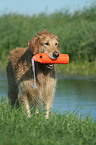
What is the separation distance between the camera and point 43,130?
17.5 feet

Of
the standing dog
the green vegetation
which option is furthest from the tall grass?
the standing dog

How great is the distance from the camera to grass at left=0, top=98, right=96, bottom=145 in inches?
187

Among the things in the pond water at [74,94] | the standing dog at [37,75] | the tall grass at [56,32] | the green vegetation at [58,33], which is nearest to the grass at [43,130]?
the standing dog at [37,75]

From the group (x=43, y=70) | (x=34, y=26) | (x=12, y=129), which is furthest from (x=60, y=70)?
(x=12, y=129)

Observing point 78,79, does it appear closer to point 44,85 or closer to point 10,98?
point 10,98

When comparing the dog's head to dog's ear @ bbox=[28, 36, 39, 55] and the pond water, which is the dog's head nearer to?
dog's ear @ bbox=[28, 36, 39, 55]

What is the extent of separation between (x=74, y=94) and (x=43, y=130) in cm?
465

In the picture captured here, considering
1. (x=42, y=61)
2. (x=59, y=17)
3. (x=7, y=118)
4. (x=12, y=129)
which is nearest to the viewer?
(x=12, y=129)

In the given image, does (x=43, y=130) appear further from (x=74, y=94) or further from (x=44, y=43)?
(x=74, y=94)

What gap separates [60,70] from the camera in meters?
15.3

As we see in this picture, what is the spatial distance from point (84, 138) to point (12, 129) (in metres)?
1.13

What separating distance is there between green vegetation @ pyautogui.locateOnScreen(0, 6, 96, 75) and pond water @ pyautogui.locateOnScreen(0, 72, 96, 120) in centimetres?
206

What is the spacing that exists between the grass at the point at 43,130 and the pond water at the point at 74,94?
82cm

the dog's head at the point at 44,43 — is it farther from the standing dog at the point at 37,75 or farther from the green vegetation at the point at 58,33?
the green vegetation at the point at 58,33
